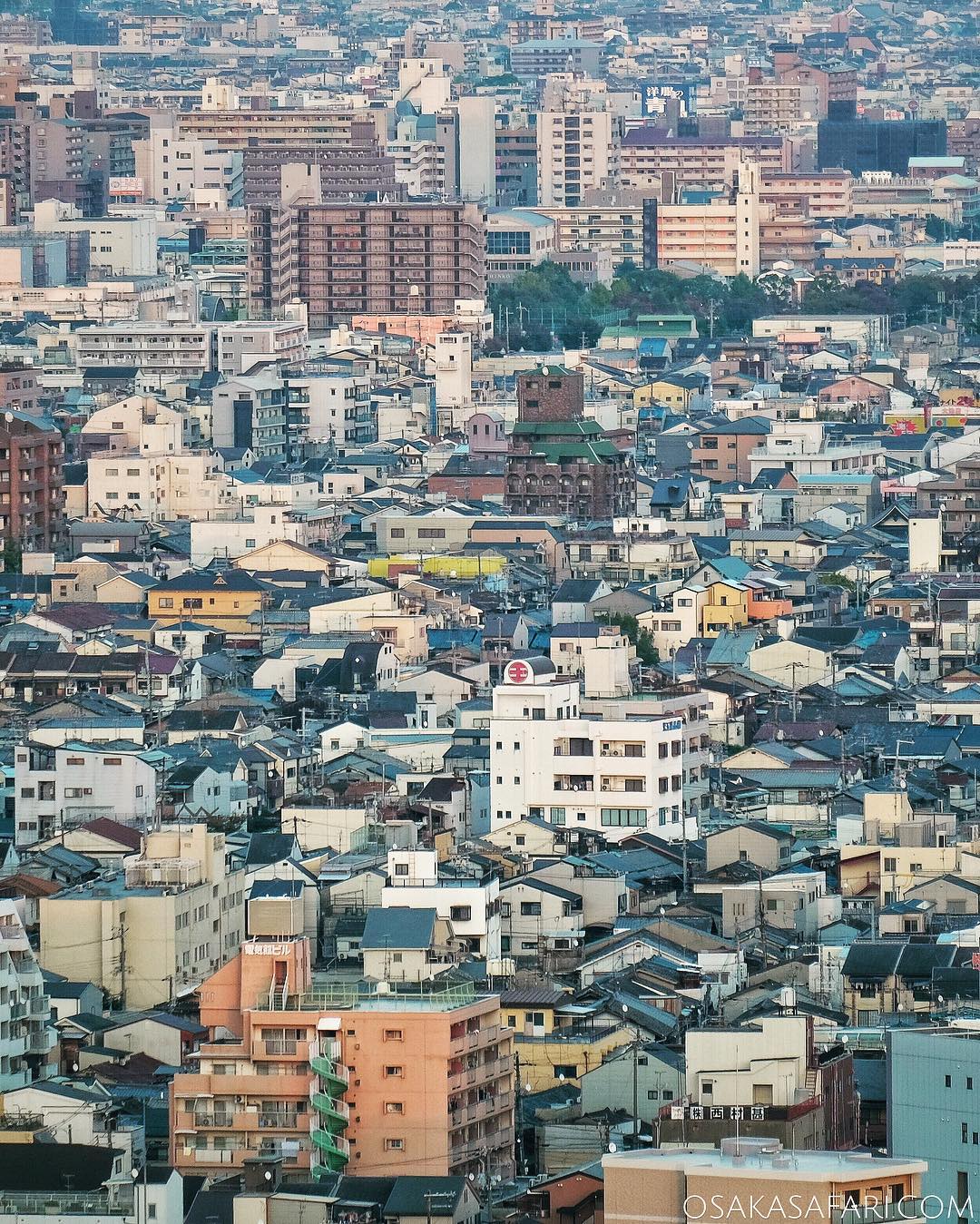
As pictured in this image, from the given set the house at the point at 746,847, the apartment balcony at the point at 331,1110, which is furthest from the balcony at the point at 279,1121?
the house at the point at 746,847

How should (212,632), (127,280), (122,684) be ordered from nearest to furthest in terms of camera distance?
(122,684) < (212,632) < (127,280)

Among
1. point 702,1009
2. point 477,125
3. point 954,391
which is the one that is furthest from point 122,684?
point 477,125

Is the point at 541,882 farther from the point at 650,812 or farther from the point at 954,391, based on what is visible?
the point at 954,391

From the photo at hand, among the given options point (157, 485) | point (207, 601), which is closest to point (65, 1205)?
point (207, 601)

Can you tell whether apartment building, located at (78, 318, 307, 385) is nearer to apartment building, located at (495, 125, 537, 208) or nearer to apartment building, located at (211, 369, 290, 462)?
apartment building, located at (211, 369, 290, 462)

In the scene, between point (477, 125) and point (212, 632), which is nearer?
point (212, 632)
